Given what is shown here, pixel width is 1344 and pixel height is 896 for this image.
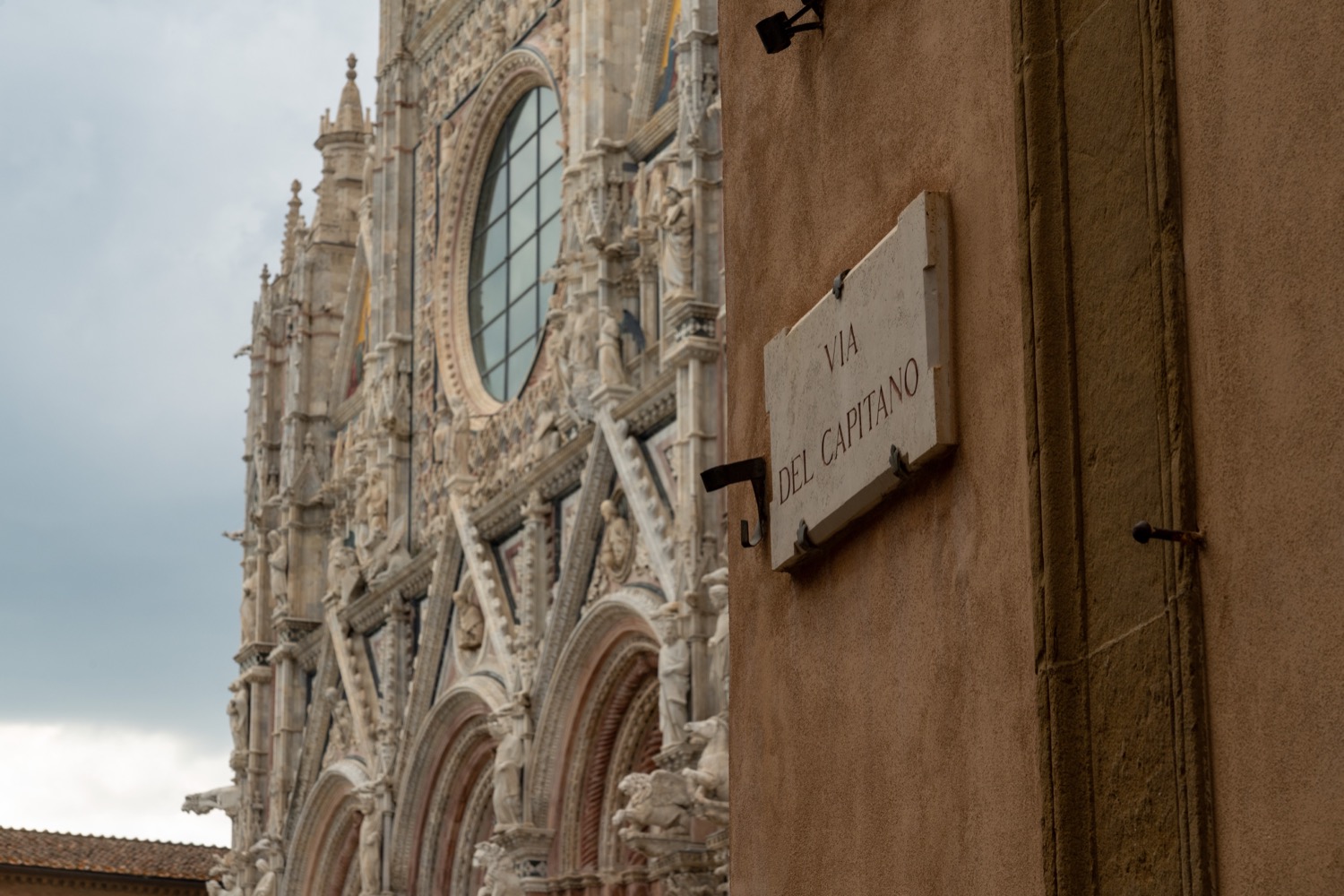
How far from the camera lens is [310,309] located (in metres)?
23.4

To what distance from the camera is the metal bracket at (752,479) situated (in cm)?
605

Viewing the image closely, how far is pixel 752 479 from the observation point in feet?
20.1

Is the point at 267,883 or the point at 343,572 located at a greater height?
the point at 343,572

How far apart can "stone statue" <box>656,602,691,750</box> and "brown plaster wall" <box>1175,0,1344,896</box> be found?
31.4ft

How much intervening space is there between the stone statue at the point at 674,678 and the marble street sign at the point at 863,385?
24.8ft

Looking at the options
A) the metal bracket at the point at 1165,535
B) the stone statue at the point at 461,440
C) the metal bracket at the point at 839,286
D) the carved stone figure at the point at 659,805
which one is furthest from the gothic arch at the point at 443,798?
the metal bracket at the point at 1165,535

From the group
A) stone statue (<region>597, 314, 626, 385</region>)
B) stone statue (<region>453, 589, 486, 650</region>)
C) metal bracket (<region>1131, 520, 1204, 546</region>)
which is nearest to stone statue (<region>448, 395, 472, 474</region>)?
stone statue (<region>453, 589, 486, 650</region>)

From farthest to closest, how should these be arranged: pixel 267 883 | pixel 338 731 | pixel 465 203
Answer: pixel 267 883 → pixel 338 731 → pixel 465 203

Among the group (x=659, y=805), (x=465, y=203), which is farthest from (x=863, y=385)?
(x=465, y=203)

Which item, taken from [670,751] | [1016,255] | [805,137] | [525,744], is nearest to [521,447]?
[525,744]

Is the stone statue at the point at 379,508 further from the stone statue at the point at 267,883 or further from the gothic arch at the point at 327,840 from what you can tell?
the stone statue at the point at 267,883

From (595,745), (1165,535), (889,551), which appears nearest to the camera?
(1165,535)

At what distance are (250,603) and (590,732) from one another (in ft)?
27.2

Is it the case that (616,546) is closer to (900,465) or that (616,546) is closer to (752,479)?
(752,479)
